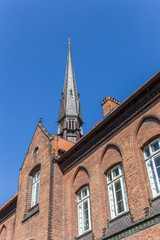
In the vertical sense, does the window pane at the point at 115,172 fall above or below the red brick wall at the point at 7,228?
below

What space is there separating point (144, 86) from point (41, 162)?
25.5ft

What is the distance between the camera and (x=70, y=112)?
36188 mm

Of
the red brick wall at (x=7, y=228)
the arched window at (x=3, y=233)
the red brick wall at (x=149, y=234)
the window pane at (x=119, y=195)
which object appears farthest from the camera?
the arched window at (x=3, y=233)

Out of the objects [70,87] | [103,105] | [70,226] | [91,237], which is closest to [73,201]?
[70,226]

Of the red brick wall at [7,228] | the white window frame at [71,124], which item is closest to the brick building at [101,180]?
the red brick wall at [7,228]

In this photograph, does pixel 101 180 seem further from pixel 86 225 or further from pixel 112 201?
pixel 86 225

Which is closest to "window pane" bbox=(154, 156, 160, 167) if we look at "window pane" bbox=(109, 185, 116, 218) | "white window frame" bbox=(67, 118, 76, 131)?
"window pane" bbox=(109, 185, 116, 218)

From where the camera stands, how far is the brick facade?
35.6 ft

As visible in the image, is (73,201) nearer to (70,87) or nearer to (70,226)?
(70,226)

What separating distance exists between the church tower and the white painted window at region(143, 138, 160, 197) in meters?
21.1

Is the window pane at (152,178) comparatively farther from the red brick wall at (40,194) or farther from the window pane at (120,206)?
the red brick wall at (40,194)

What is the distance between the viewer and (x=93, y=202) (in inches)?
514

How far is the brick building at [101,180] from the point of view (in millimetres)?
10922

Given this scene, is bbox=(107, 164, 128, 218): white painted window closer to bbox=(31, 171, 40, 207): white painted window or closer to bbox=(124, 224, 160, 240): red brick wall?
bbox=(124, 224, 160, 240): red brick wall
